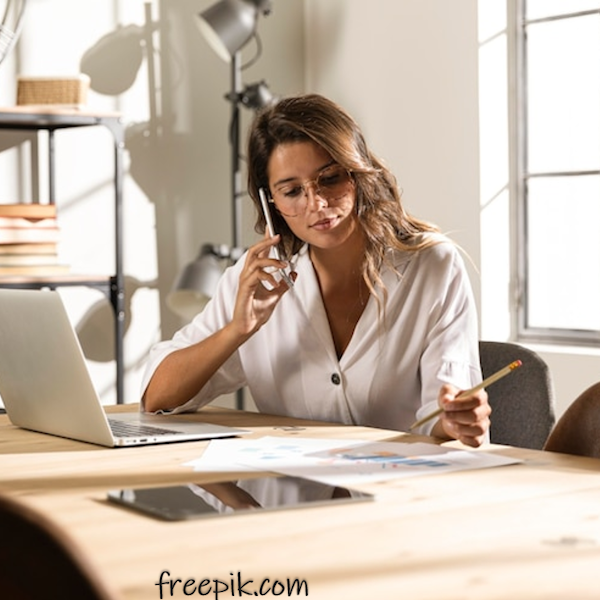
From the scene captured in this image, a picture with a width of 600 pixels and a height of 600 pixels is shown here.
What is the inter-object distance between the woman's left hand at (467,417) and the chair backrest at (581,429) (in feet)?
0.46

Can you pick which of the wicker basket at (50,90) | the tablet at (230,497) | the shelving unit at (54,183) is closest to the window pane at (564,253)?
the shelving unit at (54,183)

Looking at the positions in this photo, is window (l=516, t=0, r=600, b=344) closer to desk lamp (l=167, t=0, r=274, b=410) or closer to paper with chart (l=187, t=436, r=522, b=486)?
desk lamp (l=167, t=0, r=274, b=410)

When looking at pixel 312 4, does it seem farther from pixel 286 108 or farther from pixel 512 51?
pixel 286 108

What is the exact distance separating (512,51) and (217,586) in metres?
3.38

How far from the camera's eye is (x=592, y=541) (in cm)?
110

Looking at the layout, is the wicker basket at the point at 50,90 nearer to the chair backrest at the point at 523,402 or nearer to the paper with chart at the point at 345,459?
the chair backrest at the point at 523,402

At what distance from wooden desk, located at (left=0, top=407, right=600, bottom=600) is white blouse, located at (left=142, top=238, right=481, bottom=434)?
64 centimetres

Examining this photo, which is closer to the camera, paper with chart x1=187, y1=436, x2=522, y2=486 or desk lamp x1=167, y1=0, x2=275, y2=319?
paper with chart x1=187, y1=436, x2=522, y2=486

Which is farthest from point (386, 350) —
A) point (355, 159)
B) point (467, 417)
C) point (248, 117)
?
point (248, 117)

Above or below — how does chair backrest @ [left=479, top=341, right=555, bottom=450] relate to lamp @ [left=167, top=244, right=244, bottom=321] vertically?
below

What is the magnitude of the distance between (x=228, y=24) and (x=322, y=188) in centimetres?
191

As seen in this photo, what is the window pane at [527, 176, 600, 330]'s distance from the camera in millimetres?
3900

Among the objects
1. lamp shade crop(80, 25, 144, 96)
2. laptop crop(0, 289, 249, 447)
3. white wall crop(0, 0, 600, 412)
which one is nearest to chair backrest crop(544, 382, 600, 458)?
laptop crop(0, 289, 249, 447)

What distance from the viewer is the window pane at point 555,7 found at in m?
3.89
